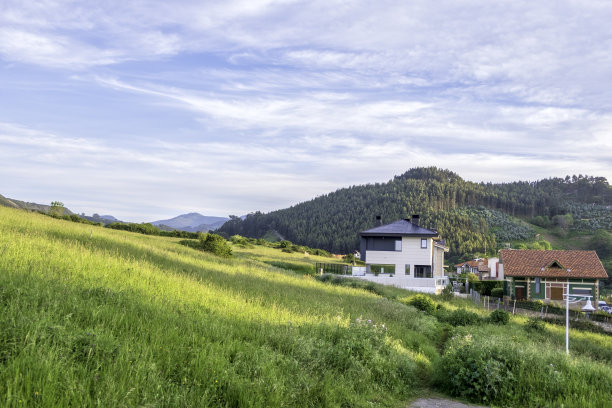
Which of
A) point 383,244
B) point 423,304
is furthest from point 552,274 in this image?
point 423,304

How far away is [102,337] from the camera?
5473 millimetres

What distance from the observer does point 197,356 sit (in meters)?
5.93

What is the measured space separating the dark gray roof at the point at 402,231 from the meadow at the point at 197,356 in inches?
1288

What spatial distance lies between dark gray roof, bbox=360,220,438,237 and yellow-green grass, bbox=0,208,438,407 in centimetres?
3376

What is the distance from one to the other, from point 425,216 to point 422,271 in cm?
11455

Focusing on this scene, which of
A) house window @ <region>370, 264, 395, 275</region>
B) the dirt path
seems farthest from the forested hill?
the dirt path

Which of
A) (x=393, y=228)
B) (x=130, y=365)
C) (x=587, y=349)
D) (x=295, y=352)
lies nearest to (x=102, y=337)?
(x=130, y=365)

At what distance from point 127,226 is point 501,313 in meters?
45.2

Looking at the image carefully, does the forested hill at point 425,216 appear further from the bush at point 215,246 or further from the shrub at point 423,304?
the shrub at point 423,304

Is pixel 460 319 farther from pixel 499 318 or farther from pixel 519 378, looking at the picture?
pixel 519 378

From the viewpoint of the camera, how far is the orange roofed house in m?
44.5

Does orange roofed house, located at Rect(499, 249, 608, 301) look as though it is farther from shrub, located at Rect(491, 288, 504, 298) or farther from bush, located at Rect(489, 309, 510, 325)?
bush, located at Rect(489, 309, 510, 325)

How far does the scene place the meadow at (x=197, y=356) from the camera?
4785 mm

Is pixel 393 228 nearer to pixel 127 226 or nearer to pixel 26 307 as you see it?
pixel 127 226
